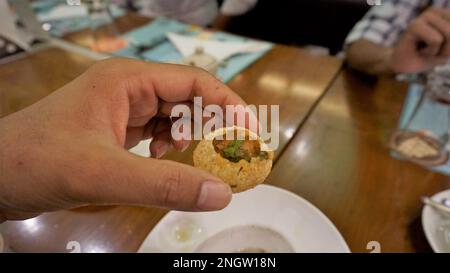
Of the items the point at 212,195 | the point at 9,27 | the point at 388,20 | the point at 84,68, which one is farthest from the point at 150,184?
the point at 388,20

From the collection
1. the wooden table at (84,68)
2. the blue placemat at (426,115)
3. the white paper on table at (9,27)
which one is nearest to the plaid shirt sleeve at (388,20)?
the wooden table at (84,68)

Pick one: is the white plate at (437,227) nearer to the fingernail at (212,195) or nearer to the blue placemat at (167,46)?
the fingernail at (212,195)

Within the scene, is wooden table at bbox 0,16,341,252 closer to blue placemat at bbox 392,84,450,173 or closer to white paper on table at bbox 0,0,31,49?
white paper on table at bbox 0,0,31,49

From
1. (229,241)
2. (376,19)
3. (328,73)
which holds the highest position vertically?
(376,19)

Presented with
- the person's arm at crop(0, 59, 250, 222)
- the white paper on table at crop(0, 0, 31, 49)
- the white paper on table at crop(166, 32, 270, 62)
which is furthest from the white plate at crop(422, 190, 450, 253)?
the white paper on table at crop(0, 0, 31, 49)

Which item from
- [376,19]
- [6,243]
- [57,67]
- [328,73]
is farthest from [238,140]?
[376,19]
